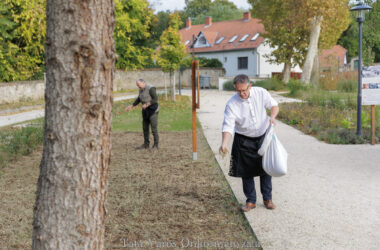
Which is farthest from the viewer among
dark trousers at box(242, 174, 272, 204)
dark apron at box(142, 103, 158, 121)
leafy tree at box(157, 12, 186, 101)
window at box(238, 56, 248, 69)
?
window at box(238, 56, 248, 69)

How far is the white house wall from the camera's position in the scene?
4355 cm

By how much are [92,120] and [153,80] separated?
4129 cm

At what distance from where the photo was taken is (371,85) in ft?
32.5

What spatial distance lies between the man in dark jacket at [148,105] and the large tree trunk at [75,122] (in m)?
6.48

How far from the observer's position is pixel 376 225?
4.61 metres

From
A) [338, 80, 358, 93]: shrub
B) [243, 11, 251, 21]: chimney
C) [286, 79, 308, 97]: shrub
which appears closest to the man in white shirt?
[338, 80, 358, 93]: shrub

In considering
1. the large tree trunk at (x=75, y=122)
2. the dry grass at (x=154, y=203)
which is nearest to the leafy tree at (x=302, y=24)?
the dry grass at (x=154, y=203)

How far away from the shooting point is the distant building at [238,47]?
43.3 m

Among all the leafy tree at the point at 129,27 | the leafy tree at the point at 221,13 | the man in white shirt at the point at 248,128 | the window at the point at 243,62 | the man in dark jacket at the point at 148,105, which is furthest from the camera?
the leafy tree at the point at 221,13

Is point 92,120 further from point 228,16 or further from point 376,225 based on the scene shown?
point 228,16

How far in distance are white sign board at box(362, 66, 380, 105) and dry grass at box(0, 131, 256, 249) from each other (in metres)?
4.01

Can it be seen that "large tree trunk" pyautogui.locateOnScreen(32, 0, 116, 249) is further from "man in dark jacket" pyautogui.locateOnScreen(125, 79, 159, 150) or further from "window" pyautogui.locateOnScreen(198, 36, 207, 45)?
"window" pyautogui.locateOnScreen(198, 36, 207, 45)

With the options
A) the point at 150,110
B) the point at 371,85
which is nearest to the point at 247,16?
the point at 371,85

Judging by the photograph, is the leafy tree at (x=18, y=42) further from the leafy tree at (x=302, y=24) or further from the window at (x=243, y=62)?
the window at (x=243, y=62)
